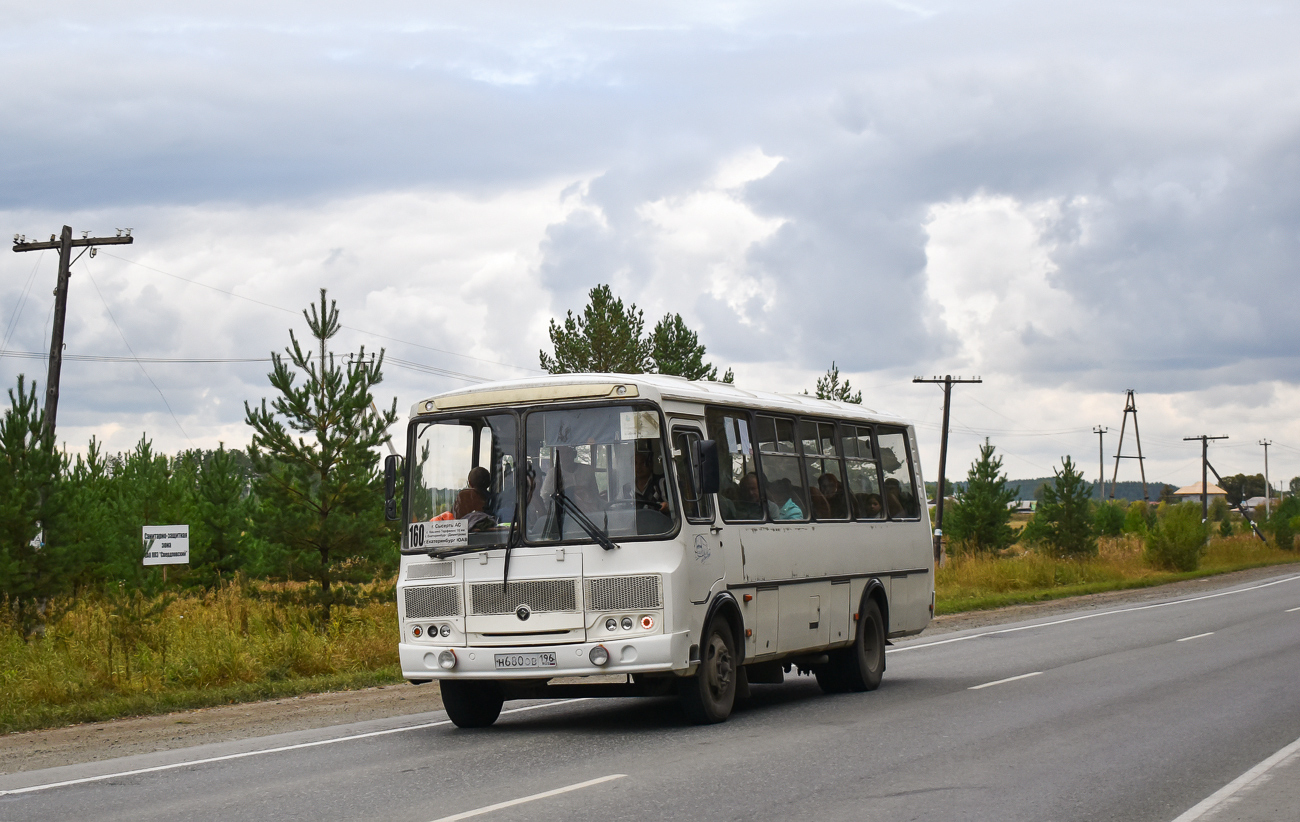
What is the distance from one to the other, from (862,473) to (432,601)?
581 cm

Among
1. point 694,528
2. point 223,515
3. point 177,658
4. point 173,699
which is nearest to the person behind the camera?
point 694,528

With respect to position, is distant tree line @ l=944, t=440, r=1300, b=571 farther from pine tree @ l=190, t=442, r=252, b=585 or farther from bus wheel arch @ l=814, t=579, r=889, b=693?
bus wheel arch @ l=814, t=579, r=889, b=693

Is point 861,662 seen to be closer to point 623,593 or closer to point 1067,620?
point 623,593

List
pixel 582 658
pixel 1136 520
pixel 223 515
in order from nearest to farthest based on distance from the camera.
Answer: pixel 582 658 → pixel 223 515 → pixel 1136 520

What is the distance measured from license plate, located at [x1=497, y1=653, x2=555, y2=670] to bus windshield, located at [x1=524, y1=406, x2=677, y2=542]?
0.92 meters

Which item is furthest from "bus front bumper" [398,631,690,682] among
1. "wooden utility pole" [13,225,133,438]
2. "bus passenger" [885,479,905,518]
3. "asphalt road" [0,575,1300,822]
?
"wooden utility pole" [13,225,133,438]

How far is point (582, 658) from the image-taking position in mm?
11094

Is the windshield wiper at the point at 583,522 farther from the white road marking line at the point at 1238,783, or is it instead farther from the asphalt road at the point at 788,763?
the white road marking line at the point at 1238,783

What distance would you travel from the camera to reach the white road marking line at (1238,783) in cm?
770

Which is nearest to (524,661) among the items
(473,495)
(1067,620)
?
(473,495)

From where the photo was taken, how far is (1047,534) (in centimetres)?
5444

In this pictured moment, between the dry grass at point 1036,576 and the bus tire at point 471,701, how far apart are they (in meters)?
20.8

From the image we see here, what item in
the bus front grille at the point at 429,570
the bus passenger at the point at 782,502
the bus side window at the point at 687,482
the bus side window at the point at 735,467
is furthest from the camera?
the bus passenger at the point at 782,502

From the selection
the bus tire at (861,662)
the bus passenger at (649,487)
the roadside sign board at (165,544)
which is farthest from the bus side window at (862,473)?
the roadside sign board at (165,544)
